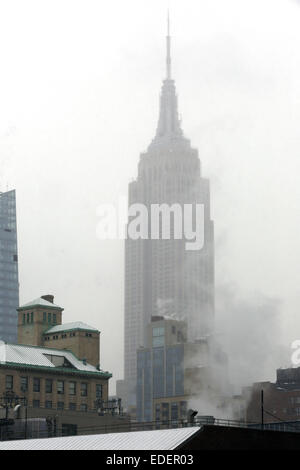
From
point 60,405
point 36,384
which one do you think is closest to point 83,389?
point 60,405

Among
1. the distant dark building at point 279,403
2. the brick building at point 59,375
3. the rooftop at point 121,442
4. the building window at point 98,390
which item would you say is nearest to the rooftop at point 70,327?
the brick building at point 59,375

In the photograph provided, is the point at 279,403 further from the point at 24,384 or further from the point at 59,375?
the point at 24,384

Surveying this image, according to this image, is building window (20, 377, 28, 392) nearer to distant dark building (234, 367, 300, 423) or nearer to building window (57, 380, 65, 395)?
building window (57, 380, 65, 395)

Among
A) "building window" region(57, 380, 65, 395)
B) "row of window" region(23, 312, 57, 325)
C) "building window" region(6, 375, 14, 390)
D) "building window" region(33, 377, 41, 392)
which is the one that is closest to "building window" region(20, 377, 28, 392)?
"building window" region(33, 377, 41, 392)

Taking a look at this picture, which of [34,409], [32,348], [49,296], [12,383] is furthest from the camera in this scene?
[49,296]

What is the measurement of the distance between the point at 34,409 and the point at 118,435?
211 ft

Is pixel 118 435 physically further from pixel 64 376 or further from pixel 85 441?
pixel 64 376

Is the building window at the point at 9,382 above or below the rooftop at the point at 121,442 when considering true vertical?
above

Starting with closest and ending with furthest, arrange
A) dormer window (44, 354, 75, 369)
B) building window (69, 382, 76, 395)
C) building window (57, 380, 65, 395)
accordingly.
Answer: building window (57, 380, 65, 395) → building window (69, 382, 76, 395) → dormer window (44, 354, 75, 369)

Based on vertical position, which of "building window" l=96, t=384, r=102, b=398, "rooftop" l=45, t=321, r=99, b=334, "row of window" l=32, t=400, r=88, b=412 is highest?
"rooftop" l=45, t=321, r=99, b=334

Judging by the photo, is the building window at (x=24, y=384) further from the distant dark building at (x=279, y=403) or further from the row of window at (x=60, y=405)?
the distant dark building at (x=279, y=403)
